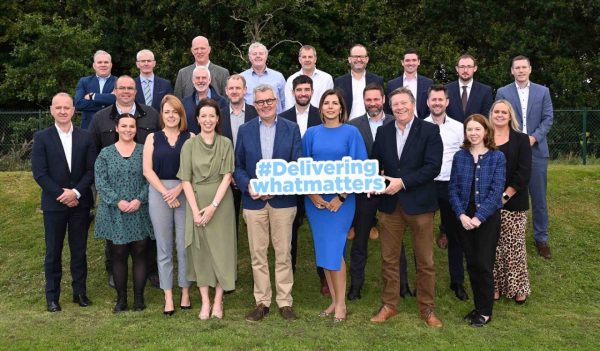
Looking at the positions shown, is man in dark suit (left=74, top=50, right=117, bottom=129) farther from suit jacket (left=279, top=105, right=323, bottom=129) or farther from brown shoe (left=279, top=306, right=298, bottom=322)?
brown shoe (left=279, top=306, right=298, bottom=322)

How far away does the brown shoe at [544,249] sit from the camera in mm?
7441

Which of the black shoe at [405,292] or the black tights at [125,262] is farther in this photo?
the black shoe at [405,292]

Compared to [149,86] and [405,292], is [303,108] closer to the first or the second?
[149,86]

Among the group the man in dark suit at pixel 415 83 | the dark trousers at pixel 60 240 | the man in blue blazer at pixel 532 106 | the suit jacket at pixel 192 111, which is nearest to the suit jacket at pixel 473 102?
the man in blue blazer at pixel 532 106

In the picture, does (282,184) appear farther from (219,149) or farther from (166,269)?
(166,269)

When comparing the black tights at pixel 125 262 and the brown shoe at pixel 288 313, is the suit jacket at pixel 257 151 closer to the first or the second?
the brown shoe at pixel 288 313

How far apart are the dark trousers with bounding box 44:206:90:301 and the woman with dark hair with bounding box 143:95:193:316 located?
92 cm

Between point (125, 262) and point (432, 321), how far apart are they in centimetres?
308

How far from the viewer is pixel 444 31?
69.2 feet

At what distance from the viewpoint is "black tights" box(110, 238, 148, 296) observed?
19.0 ft

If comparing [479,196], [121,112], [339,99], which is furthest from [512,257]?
[121,112]

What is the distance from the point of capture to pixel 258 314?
565 cm

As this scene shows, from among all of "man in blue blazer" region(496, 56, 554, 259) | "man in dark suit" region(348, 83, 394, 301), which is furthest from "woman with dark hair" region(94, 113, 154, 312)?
"man in blue blazer" region(496, 56, 554, 259)

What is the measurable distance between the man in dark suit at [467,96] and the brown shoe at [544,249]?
→ 1.99m
